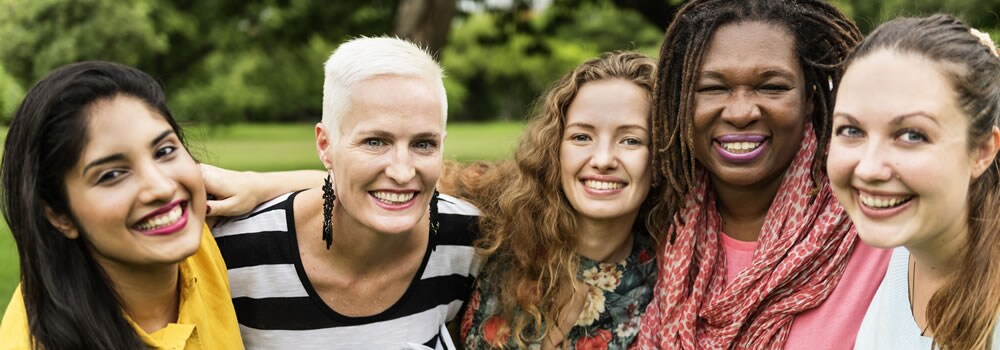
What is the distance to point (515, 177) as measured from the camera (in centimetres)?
374

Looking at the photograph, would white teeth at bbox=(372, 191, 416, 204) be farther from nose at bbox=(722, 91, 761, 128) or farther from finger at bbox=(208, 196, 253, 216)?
nose at bbox=(722, 91, 761, 128)

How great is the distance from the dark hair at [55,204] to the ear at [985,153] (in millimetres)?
2494

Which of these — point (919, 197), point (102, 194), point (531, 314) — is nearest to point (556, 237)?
point (531, 314)

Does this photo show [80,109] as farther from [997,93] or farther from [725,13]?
[997,93]

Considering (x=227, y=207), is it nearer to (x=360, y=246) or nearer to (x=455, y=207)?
(x=360, y=246)

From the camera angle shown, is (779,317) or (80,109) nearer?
(80,109)

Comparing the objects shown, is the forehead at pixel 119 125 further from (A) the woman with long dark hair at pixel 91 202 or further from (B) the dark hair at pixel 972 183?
(B) the dark hair at pixel 972 183

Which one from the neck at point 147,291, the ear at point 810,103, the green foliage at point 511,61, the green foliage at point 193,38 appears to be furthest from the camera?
the green foliage at point 511,61

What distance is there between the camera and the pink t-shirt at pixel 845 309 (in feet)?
9.82

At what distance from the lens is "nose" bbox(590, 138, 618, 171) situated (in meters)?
3.33

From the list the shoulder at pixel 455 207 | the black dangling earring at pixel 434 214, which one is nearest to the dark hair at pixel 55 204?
the black dangling earring at pixel 434 214

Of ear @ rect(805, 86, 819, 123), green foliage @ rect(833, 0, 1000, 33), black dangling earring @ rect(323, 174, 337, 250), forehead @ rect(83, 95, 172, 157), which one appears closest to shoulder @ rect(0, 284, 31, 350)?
forehead @ rect(83, 95, 172, 157)

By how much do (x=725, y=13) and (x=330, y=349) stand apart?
197 centimetres

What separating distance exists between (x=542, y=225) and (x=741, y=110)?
0.92 meters
